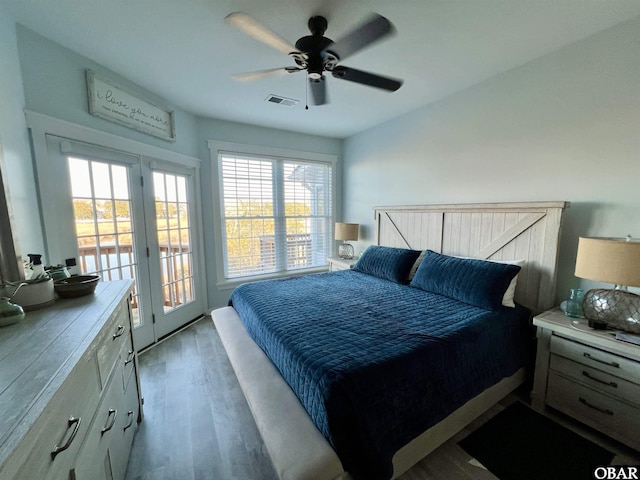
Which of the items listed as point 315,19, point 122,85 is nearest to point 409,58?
point 315,19

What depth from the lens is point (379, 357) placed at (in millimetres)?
1347

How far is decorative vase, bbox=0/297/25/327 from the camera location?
1.06m

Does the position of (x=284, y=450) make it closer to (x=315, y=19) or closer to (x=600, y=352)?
(x=600, y=352)

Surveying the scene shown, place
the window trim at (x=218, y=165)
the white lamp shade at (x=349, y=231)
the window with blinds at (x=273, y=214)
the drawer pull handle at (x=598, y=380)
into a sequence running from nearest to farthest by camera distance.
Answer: the drawer pull handle at (x=598, y=380)
the window trim at (x=218, y=165)
the window with blinds at (x=273, y=214)
the white lamp shade at (x=349, y=231)

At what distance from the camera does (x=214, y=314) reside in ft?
8.48

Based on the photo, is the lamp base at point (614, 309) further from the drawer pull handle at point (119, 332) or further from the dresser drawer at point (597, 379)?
the drawer pull handle at point (119, 332)

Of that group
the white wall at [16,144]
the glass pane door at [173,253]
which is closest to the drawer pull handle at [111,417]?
the white wall at [16,144]

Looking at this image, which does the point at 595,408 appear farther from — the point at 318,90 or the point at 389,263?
the point at 318,90

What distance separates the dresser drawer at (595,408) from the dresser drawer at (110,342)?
2668mm

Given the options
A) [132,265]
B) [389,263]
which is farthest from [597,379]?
[132,265]

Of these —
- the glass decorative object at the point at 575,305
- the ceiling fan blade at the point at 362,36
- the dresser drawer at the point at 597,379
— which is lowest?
the dresser drawer at the point at 597,379

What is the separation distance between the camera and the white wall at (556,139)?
1781 millimetres

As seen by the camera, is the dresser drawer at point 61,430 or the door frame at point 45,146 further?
the door frame at point 45,146

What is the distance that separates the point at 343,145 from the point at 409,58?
236 centimetres
